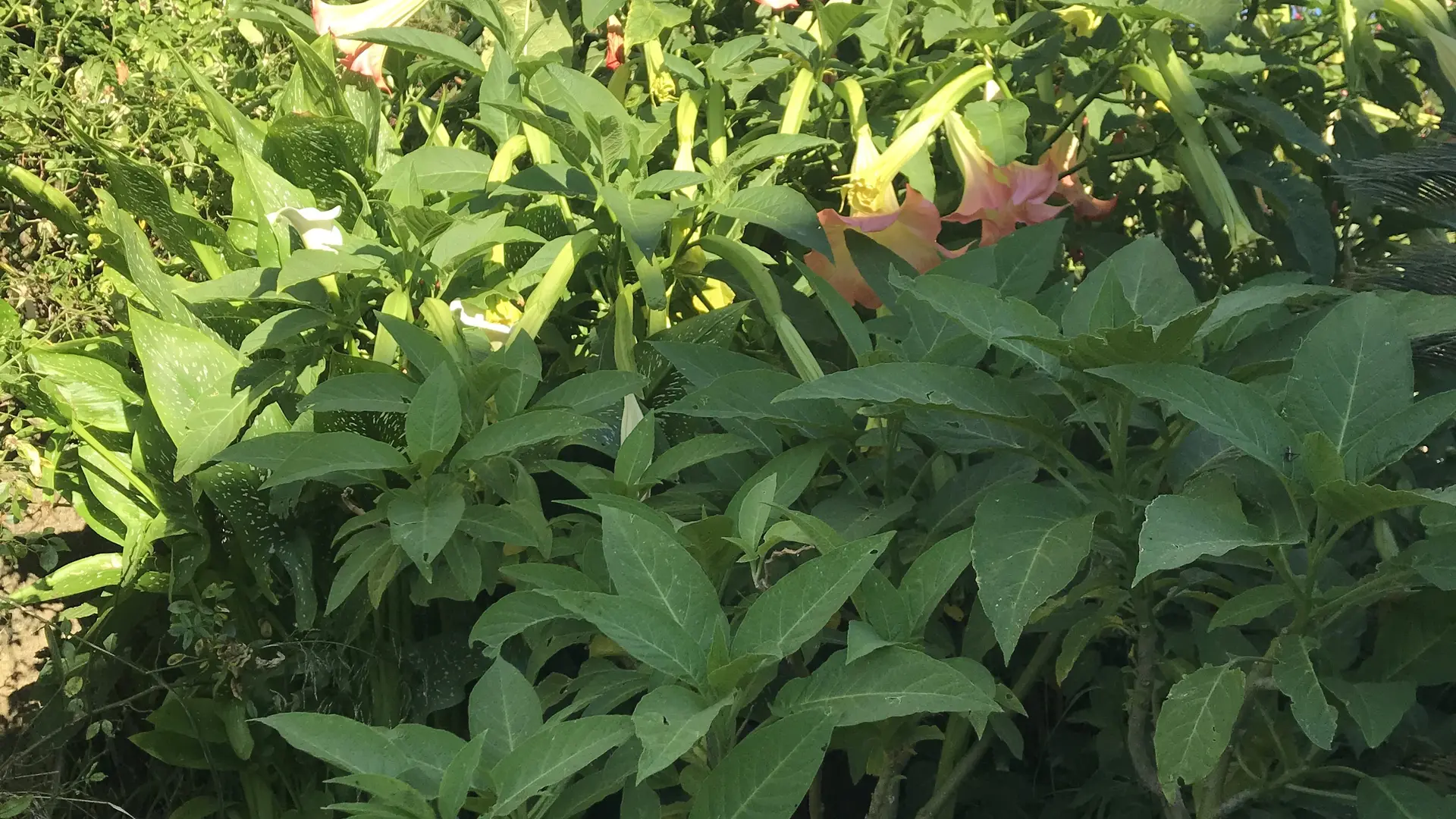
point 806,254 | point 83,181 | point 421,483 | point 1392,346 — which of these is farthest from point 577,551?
point 83,181

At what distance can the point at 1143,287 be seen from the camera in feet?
2.34

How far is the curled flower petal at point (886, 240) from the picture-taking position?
0.95 metres

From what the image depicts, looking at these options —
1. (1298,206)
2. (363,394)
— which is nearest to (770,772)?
(363,394)

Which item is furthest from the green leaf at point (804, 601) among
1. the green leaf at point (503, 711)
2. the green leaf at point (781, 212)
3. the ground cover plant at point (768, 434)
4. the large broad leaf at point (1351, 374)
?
the green leaf at point (781, 212)

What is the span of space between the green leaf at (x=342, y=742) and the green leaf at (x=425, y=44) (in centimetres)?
58

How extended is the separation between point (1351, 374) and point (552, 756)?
445 mm

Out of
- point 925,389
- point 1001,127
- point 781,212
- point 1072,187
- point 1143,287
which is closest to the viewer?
point 925,389

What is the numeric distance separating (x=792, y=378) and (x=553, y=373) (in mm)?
366

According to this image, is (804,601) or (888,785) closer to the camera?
(804,601)

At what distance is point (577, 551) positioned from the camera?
76 cm

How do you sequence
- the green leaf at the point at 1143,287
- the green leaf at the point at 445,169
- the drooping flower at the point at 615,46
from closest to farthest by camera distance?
the green leaf at the point at 1143,287 → the green leaf at the point at 445,169 → the drooping flower at the point at 615,46

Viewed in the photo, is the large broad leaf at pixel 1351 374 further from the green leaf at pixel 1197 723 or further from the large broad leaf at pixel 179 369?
the large broad leaf at pixel 179 369

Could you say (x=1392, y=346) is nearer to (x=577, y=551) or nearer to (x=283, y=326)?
(x=577, y=551)

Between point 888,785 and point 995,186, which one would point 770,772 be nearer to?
point 888,785
